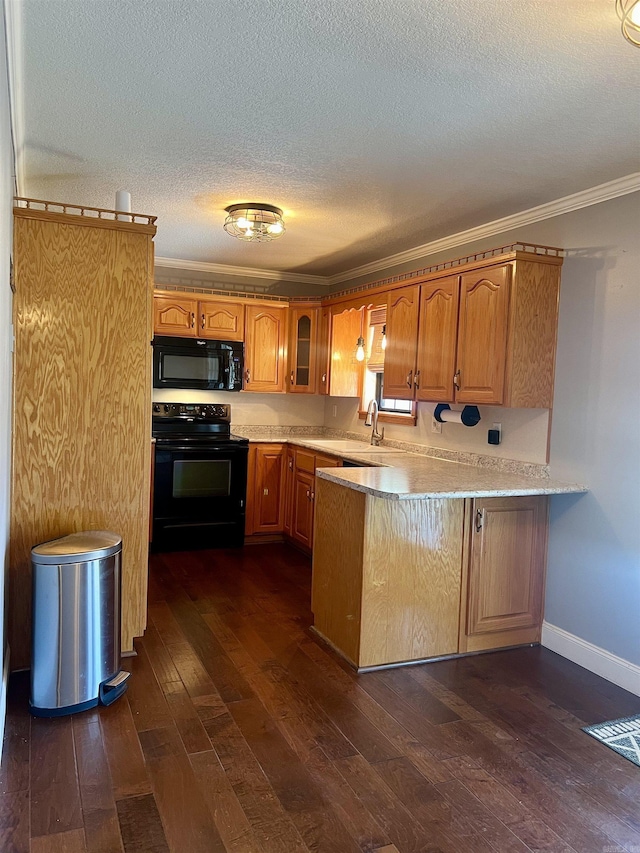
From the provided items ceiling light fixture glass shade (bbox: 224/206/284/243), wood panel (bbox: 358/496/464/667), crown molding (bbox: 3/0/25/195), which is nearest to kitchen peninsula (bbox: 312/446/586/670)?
wood panel (bbox: 358/496/464/667)

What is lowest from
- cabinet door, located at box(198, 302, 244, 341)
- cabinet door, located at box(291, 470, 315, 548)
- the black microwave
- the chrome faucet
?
cabinet door, located at box(291, 470, 315, 548)

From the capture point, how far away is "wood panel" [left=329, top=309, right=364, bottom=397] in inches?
204

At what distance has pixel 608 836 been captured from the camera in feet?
6.23

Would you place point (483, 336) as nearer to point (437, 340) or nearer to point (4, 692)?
point (437, 340)

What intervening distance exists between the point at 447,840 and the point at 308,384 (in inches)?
162

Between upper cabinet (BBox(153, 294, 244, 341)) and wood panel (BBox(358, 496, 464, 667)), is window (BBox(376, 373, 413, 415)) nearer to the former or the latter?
upper cabinet (BBox(153, 294, 244, 341))

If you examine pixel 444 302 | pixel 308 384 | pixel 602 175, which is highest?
pixel 602 175

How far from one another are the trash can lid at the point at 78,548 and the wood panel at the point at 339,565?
1086 mm

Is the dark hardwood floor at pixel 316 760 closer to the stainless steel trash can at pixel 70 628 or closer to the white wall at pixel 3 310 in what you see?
the stainless steel trash can at pixel 70 628

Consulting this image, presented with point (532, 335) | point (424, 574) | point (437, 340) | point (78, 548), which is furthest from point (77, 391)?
point (532, 335)

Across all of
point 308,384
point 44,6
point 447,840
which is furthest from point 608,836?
point 308,384

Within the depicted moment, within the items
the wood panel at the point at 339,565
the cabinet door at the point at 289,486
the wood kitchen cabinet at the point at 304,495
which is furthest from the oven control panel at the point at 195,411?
the wood panel at the point at 339,565

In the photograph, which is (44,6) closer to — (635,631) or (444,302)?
(444,302)

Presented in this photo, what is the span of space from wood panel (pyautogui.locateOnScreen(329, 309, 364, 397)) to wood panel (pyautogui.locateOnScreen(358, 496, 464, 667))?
94.8 inches
